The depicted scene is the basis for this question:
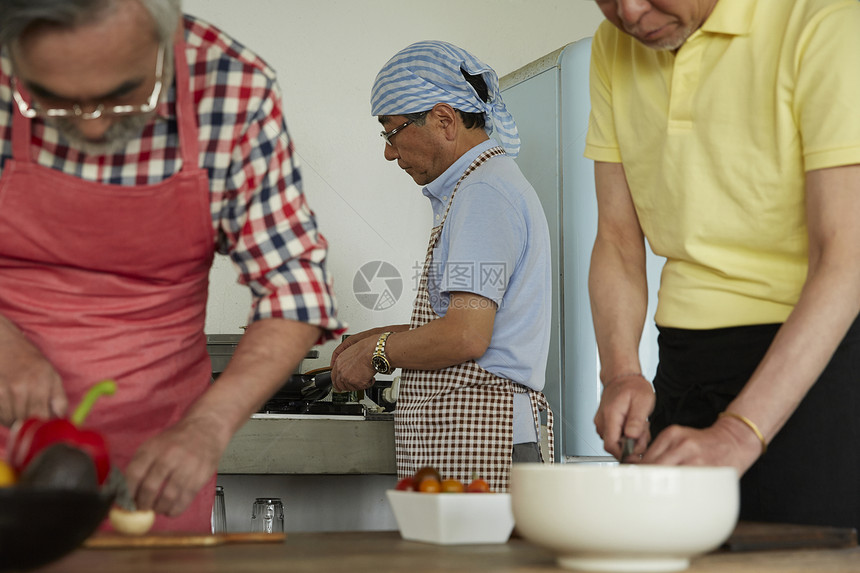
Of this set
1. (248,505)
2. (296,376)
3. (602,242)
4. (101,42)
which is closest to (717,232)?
(602,242)

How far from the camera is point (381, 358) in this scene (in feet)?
5.85

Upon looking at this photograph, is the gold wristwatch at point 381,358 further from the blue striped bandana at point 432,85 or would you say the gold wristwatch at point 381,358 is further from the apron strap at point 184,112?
the apron strap at point 184,112

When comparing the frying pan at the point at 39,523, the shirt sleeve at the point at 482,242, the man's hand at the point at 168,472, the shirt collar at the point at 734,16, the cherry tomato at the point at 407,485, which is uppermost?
the shirt collar at the point at 734,16

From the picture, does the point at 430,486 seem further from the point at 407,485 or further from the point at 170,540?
the point at 170,540

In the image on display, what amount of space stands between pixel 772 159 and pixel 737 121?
0.19ft

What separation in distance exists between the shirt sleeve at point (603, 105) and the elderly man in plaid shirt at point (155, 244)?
Answer: 0.39m

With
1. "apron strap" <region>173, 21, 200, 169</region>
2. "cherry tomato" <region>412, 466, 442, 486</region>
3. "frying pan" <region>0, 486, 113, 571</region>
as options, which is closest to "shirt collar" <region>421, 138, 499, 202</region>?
"apron strap" <region>173, 21, 200, 169</region>

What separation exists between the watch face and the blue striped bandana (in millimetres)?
481

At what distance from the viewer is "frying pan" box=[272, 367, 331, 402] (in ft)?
6.83

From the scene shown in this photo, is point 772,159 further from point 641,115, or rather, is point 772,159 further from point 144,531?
point 144,531

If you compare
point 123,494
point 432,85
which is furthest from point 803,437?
point 432,85

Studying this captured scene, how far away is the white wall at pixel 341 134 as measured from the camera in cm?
251

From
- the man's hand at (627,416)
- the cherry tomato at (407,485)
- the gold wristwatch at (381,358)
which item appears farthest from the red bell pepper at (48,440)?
the gold wristwatch at (381,358)

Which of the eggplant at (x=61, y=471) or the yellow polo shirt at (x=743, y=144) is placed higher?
the yellow polo shirt at (x=743, y=144)
